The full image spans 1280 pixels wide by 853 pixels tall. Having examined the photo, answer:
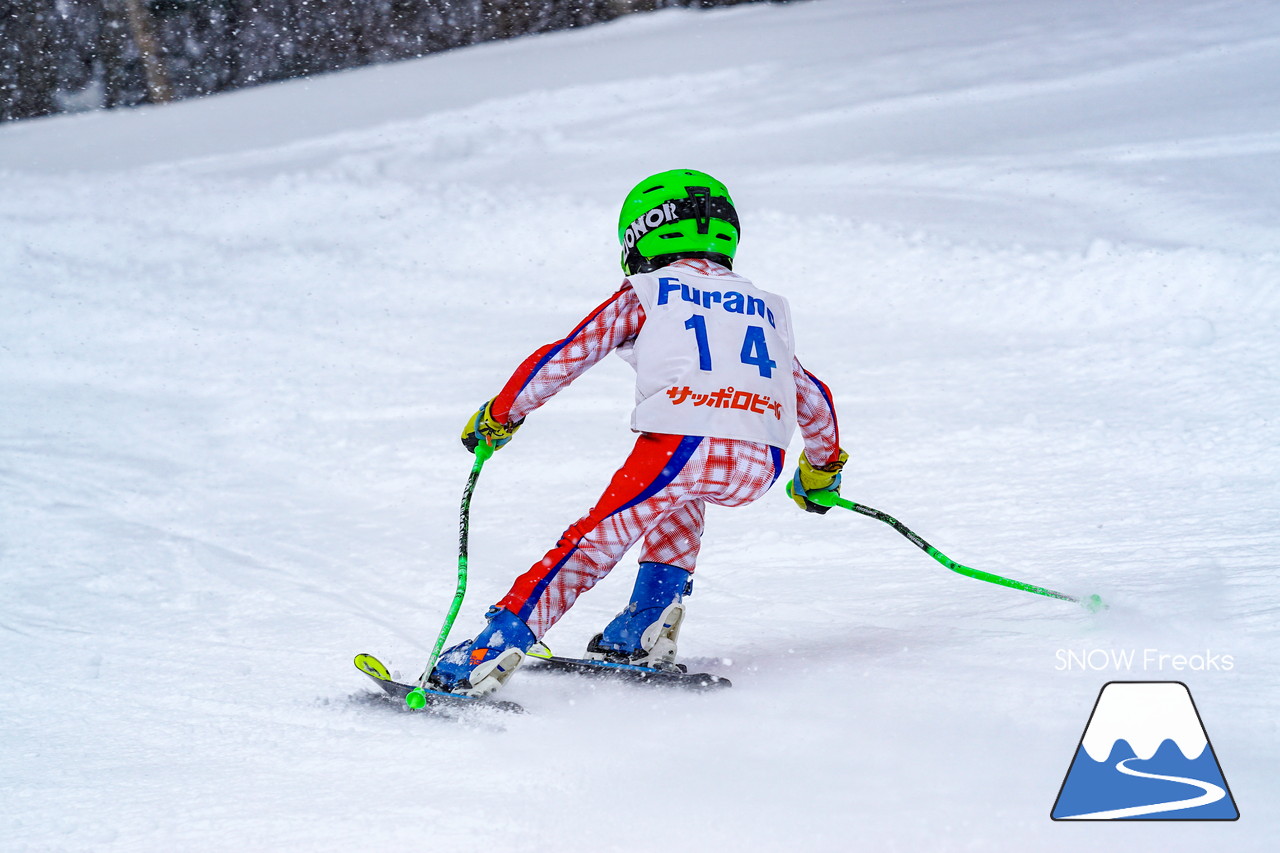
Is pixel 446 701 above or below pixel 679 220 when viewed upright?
below

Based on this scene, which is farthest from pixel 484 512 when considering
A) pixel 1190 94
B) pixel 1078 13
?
pixel 1078 13

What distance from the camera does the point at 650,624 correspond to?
282 cm

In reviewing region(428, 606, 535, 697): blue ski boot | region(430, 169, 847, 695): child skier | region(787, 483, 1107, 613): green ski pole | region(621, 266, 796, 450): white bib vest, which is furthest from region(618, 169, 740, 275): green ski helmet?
region(428, 606, 535, 697): blue ski boot

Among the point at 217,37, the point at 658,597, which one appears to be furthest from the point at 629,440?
the point at 217,37

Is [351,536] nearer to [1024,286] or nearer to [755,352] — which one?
[755,352]

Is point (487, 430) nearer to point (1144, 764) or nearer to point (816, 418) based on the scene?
point (816, 418)

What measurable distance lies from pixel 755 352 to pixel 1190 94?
7.74 m

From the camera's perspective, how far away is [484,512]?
4.69 metres

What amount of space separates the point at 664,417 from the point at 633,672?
672 millimetres

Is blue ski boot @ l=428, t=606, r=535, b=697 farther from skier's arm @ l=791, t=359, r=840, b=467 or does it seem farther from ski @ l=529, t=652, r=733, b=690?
skier's arm @ l=791, t=359, r=840, b=467

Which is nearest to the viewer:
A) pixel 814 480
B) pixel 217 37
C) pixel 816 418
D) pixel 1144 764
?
pixel 1144 764

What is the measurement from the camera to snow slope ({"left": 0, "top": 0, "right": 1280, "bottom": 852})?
220 centimetres

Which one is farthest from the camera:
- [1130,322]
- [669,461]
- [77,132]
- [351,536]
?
[77,132]

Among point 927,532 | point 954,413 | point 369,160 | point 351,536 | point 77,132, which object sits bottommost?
point 351,536
